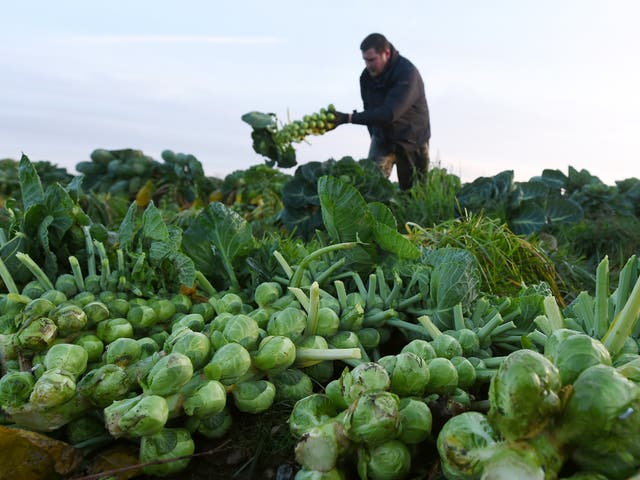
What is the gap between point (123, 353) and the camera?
140 cm

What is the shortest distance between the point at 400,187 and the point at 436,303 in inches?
188

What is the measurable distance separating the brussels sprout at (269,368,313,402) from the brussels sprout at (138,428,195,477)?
0.25 m

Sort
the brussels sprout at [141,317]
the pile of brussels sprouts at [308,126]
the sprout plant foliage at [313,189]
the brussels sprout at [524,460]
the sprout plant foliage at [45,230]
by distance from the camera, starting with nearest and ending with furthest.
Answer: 1. the brussels sprout at [524,460]
2. the brussels sprout at [141,317]
3. the sprout plant foliage at [45,230]
4. the sprout plant foliage at [313,189]
5. the pile of brussels sprouts at [308,126]

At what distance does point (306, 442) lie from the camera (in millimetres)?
1047

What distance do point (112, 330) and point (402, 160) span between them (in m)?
4.94

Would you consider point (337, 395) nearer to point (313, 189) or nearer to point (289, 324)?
point (289, 324)

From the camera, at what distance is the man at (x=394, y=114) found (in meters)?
5.71

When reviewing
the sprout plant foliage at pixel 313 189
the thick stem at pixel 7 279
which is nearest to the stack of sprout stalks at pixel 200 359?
the thick stem at pixel 7 279

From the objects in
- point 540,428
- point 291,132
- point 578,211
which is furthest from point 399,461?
point 291,132

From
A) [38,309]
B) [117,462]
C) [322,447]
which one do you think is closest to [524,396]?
[322,447]

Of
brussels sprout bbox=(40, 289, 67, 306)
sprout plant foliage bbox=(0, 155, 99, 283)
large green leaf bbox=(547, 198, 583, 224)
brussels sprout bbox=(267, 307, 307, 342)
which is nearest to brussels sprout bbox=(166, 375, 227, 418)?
brussels sprout bbox=(267, 307, 307, 342)

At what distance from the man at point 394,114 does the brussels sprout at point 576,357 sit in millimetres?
4848

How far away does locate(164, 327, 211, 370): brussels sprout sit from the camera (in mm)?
1270

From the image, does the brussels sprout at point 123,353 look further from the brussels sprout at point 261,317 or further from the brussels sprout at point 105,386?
the brussels sprout at point 261,317
